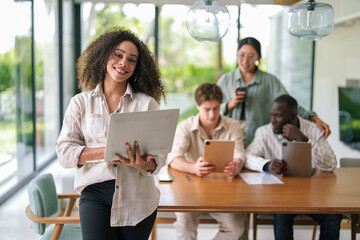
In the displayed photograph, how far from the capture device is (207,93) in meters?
2.72

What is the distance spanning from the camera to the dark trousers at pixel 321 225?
246 cm

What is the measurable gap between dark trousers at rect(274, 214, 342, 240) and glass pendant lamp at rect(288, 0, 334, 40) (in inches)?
44.4

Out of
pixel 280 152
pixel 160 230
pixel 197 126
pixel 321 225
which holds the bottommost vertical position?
pixel 160 230

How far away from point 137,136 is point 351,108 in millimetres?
3358

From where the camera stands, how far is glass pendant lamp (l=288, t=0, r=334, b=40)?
215cm

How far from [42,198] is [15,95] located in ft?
8.66

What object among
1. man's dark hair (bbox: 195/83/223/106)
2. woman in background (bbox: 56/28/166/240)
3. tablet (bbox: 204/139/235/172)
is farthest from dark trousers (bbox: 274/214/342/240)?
woman in background (bbox: 56/28/166/240)

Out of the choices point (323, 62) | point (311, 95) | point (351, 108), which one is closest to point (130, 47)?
point (351, 108)

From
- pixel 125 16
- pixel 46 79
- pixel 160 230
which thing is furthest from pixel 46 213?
pixel 125 16

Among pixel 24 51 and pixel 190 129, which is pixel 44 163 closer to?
pixel 24 51

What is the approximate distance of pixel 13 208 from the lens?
3881mm

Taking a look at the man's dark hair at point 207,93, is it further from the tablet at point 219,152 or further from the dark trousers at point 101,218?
the dark trousers at point 101,218

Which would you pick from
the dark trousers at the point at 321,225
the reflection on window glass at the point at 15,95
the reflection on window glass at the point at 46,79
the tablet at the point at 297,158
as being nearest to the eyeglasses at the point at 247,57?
the tablet at the point at 297,158

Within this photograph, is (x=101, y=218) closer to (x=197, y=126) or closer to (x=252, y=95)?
(x=197, y=126)
